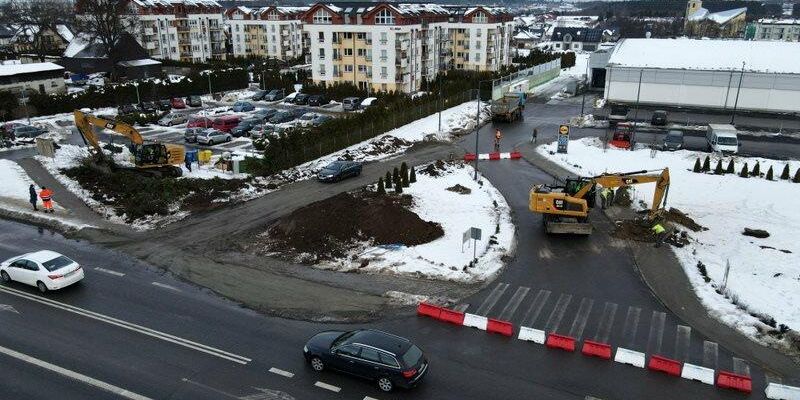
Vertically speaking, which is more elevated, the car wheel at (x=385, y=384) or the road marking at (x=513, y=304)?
the car wheel at (x=385, y=384)

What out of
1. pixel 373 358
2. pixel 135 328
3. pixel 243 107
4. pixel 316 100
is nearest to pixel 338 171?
pixel 135 328

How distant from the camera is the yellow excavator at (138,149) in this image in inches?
1432

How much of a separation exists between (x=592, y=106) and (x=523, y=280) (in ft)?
163

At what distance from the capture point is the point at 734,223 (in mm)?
30266

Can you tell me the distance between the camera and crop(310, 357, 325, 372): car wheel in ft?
53.9

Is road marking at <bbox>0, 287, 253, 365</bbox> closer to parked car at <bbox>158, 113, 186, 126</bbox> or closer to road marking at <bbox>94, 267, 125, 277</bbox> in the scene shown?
road marking at <bbox>94, 267, 125, 277</bbox>

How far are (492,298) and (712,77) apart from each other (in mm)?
54046

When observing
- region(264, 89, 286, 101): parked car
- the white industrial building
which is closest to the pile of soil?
region(264, 89, 286, 101): parked car

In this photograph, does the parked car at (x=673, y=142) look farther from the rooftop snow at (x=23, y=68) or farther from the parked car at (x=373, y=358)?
the rooftop snow at (x=23, y=68)

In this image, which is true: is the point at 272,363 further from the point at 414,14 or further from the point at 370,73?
the point at 414,14

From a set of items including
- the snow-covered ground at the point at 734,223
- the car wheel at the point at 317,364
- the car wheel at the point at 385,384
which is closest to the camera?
the car wheel at the point at 385,384

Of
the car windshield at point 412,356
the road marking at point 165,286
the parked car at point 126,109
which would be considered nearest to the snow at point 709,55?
Answer: the parked car at point 126,109

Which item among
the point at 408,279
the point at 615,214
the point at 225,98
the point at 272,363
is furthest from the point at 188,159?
the point at 225,98

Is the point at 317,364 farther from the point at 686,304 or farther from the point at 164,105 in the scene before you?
the point at 164,105
